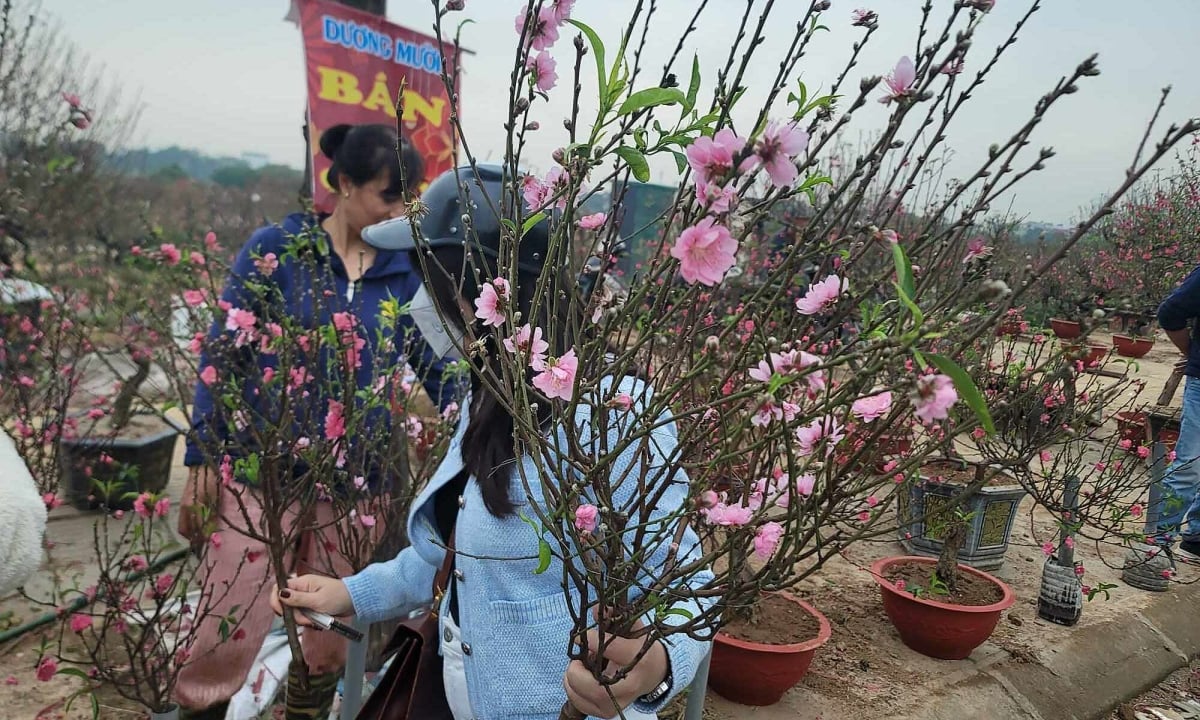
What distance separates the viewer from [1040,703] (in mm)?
2971

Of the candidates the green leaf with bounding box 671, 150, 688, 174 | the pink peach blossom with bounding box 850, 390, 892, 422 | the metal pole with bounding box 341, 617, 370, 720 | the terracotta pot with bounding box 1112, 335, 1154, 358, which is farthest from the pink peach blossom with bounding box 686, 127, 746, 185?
the terracotta pot with bounding box 1112, 335, 1154, 358

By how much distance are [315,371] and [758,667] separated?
1762 millimetres

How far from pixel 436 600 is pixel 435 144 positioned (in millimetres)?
3170

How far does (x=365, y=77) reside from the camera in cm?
393

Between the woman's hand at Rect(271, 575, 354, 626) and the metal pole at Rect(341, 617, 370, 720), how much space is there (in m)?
0.12

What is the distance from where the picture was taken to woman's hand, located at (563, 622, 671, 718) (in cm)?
107

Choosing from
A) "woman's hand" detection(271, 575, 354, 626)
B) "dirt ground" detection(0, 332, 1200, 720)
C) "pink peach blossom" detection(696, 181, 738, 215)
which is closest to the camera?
"pink peach blossom" detection(696, 181, 738, 215)

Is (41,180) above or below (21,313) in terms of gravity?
above

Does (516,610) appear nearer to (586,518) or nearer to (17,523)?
(586,518)

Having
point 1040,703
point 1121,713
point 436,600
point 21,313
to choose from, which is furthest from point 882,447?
point 21,313

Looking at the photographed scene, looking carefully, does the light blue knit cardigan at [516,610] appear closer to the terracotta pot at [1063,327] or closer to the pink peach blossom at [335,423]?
the pink peach blossom at [335,423]

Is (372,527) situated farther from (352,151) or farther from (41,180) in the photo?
(41,180)

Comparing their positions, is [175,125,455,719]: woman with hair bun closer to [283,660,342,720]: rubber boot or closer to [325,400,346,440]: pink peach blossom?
[283,660,342,720]: rubber boot

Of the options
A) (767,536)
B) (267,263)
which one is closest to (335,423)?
(267,263)
